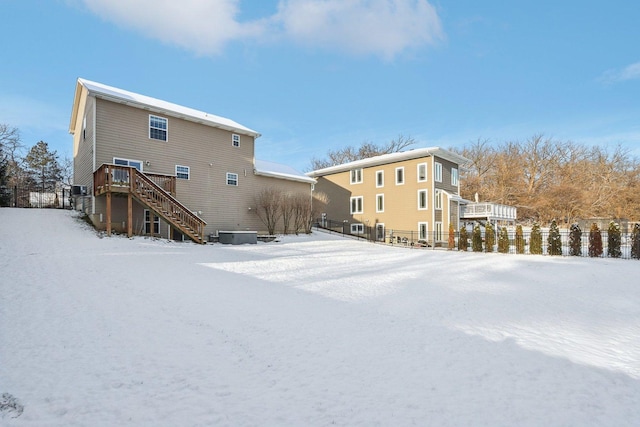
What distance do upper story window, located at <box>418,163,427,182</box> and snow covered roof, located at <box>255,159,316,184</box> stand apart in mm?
8358

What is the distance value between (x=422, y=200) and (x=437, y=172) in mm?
2467

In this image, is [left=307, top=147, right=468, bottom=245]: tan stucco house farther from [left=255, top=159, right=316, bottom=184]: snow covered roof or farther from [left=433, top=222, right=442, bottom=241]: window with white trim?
[left=255, top=159, right=316, bottom=184]: snow covered roof

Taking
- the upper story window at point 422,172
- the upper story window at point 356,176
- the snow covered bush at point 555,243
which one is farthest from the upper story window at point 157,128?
the snow covered bush at point 555,243

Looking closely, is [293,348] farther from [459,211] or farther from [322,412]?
[459,211]

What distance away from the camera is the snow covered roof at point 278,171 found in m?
21.8

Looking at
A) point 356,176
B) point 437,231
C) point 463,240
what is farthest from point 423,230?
point 356,176

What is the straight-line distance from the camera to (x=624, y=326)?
601 cm

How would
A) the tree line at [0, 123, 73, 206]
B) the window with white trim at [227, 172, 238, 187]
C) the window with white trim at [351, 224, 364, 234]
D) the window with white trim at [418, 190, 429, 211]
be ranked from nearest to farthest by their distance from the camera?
the window with white trim at [227, 172, 238, 187] → the window with white trim at [418, 190, 429, 211] → the window with white trim at [351, 224, 364, 234] → the tree line at [0, 123, 73, 206]

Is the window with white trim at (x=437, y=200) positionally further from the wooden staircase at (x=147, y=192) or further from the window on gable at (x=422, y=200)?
the wooden staircase at (x=147, y=192)

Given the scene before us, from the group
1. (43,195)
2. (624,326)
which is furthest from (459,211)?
(43,195)

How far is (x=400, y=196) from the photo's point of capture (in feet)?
85.7

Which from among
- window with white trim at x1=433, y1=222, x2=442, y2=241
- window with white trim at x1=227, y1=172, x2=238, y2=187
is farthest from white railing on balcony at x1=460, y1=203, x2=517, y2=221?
window with white trim at x1=227, y1=172, x2=238, y2=187

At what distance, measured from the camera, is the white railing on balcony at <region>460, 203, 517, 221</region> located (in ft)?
79.0

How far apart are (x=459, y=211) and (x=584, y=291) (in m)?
17.4
